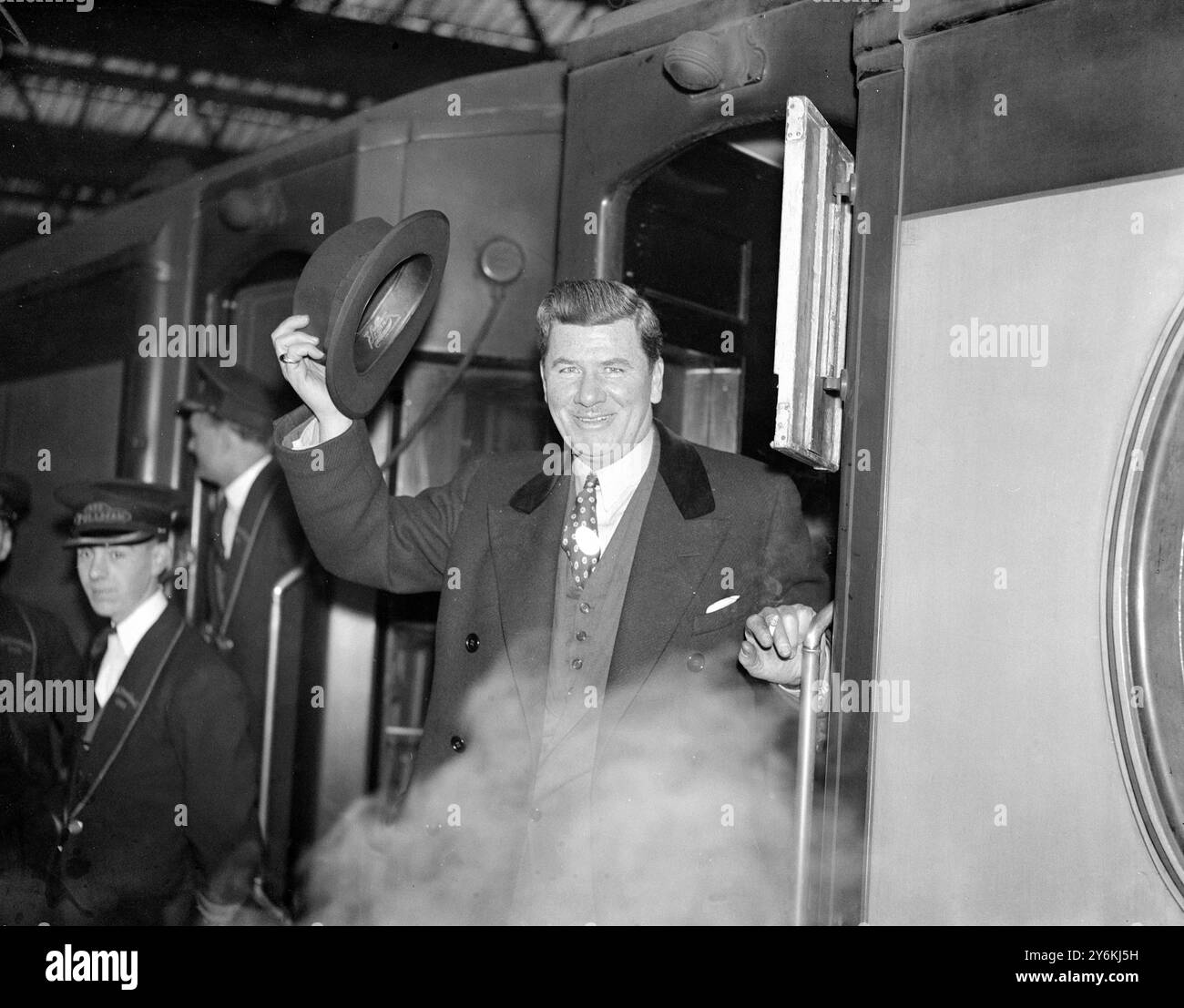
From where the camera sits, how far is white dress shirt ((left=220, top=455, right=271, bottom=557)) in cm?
403

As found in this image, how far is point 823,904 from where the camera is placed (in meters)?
2.18

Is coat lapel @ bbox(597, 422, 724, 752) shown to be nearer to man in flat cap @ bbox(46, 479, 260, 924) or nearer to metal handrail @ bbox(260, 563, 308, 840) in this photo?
man in flat cap @ bbox(46, 479, 260, 924)

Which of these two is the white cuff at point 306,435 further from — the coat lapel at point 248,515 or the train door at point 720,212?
the coat lapel at point 248,515

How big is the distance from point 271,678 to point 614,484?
165cm

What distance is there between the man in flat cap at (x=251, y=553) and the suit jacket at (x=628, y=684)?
1.21 m

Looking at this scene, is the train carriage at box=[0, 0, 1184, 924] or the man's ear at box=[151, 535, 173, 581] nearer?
the train carriage at box=[0, 0, 1184, 924]

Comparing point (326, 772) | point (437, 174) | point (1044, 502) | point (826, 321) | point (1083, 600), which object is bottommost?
point (326, 772)

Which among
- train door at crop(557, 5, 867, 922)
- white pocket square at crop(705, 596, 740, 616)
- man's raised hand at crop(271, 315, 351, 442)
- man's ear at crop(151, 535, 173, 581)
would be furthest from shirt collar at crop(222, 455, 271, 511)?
white pocket square at crop(705, 596, 740, 616)

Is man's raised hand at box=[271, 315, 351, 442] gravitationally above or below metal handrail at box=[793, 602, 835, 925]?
above

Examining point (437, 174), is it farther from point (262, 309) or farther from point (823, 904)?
point (823, 904)

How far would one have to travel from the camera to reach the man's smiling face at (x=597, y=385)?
2510mm

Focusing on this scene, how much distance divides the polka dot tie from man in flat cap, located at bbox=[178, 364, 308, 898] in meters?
1.46

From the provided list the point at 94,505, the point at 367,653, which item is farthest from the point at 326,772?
the point at 94,505

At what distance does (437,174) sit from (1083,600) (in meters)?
2.37
